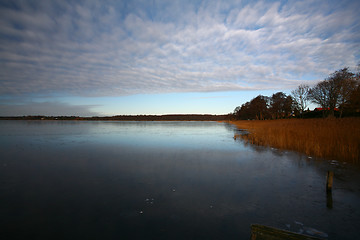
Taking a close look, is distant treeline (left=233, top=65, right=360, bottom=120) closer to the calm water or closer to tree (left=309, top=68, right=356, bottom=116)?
tree (left=309, top=68, right=356, bottom=116)

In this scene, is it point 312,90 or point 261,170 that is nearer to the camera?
point 261,170

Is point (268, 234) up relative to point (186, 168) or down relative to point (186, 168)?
up

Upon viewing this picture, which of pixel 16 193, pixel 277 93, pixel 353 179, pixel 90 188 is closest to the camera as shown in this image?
pixel 16 193

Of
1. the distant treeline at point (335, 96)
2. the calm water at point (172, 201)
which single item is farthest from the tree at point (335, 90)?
Result: the calm water at point (172, 201)

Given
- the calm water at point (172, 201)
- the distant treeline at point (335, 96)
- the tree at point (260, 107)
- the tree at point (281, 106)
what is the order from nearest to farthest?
the calm water at point (172, 201)
the distant treeline at point (335, 96)
the tree at point (281, 106)
the tree at point (260, 107)

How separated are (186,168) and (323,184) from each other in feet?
17.6

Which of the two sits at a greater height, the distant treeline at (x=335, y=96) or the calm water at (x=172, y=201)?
the distant treeline at (x=335, y=96)

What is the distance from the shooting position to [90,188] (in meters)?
6.30

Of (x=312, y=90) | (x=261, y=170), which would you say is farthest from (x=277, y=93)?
(x=261, y=170)

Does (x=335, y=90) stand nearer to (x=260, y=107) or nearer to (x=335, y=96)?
(x=335, y=96)

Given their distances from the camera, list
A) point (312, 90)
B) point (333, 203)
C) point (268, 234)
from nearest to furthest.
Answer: point (268, 234) < point (333, 203) < point (312, 90)

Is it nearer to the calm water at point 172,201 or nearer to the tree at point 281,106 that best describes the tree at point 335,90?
the tree at point 281,106

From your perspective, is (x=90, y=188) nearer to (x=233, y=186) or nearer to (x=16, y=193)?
(x=16, y=193)

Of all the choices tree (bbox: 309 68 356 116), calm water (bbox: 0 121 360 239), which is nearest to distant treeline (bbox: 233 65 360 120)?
tree (bbox: 309 68 356 116)
